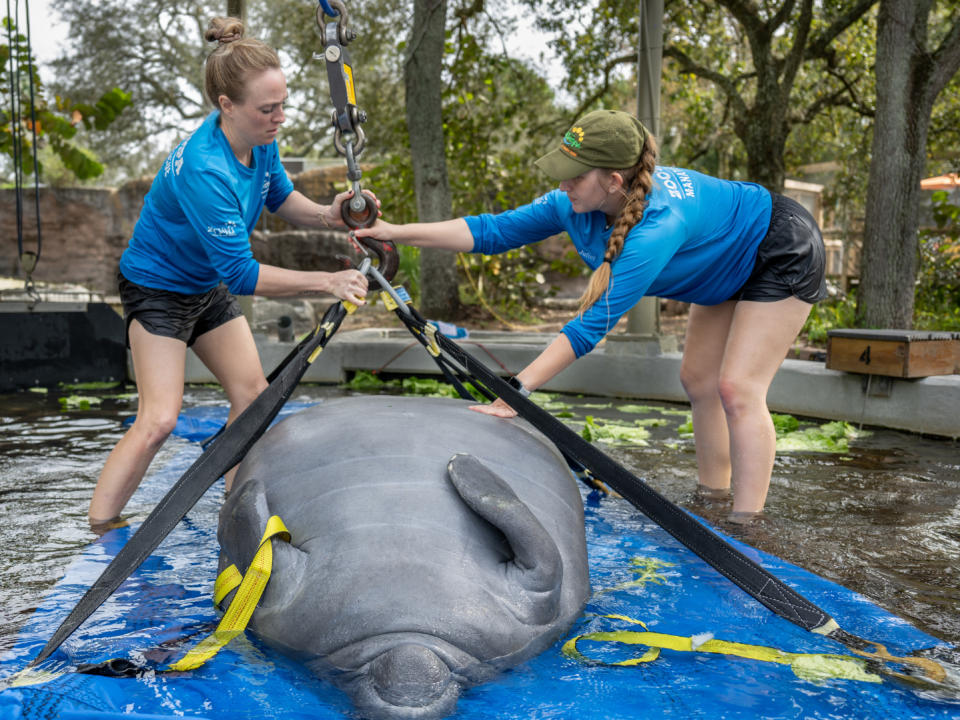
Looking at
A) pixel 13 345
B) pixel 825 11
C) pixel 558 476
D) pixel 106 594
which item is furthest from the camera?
pixel 825 11

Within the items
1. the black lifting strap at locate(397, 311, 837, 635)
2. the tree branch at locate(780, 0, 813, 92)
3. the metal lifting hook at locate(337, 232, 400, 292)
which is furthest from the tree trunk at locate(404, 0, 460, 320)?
the black lifting strap at locate(397, 311, 837, 635)

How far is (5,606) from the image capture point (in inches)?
97.9

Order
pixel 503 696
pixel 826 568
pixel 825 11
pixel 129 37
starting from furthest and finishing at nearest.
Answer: pixel 129 37 < pixel 825 11 < pixel 826 568 < pixel 503 696

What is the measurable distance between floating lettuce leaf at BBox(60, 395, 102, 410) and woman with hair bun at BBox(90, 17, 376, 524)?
11.4 ft

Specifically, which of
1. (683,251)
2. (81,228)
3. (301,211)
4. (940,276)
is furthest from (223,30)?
(81,228)

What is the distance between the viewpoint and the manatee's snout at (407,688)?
1632 millimetres

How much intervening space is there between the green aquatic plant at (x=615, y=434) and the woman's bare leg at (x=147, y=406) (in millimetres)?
2654

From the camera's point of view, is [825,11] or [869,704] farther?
[825,11]

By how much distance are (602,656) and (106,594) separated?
1271 millimetres

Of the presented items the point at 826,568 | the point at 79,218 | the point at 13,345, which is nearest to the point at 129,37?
the point at 79,218

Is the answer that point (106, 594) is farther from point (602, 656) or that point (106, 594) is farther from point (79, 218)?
point (79, 218)

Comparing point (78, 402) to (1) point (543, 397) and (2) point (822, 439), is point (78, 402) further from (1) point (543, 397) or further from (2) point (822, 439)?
(2) point (822, 439)

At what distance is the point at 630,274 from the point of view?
8.69 ft

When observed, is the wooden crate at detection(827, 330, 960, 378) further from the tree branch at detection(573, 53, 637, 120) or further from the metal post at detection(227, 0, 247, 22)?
the tree branch at detection(573, 53, 637, 120)
